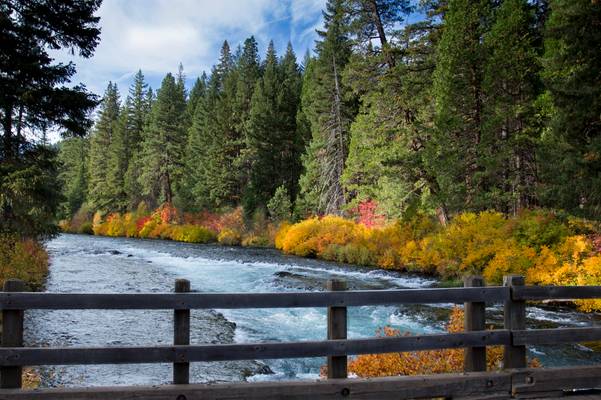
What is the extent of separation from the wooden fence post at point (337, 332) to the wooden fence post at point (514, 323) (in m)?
1.83

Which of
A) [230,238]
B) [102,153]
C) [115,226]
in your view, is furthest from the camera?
[102,153]

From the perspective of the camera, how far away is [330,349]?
466cm

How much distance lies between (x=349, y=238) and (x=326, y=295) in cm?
2572

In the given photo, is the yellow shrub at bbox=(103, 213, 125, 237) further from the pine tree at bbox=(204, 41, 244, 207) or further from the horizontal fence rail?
the horizontal fence rail

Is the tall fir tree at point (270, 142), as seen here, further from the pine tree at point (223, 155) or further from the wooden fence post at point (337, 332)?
the wooden fence post at point (337, 332)

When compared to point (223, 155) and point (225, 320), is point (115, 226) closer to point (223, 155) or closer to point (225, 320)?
point (223, 155)

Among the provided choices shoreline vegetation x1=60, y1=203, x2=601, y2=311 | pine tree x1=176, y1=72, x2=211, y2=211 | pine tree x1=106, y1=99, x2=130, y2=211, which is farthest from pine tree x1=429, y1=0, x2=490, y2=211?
pine tree x1=106, y1=99, x2=130, y2=211

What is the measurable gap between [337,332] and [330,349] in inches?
7.4

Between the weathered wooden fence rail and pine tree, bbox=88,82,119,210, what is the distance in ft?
214

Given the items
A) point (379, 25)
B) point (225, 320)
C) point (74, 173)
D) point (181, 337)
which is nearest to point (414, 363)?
point (181, 337)

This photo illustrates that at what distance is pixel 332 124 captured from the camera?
1596 inches

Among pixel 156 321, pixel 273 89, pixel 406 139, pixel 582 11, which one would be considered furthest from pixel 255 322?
pixel 273 89

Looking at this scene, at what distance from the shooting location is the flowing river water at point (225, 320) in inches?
357

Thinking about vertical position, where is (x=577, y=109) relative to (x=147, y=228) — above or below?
above
